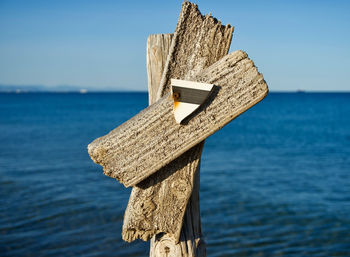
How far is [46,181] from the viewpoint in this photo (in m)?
11.5

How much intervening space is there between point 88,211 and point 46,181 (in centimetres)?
350

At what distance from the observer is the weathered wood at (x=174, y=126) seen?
161 centimetres

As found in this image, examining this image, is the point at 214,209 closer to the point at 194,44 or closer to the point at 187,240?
the point at 187,240

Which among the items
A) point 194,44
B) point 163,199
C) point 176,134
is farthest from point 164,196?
point 194,44

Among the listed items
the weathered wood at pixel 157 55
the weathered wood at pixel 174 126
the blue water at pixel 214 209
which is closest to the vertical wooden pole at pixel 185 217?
the weathered wood at pixel 157 55

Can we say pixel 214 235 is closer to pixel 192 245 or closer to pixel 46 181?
pixel 192 245

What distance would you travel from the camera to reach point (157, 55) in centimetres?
227

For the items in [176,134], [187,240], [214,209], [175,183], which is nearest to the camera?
[176,134]

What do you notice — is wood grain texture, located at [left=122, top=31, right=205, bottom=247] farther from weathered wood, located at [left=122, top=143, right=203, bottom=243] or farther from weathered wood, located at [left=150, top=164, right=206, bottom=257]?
weathered wood, located at [left=150, top=164, right=206, bottom=257]

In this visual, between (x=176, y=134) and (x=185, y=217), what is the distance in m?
0.82

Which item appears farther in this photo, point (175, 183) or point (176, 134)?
point (175, 183)

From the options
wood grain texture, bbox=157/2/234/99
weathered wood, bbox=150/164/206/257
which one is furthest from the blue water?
wood grain texture, bbox=157/2/234/99

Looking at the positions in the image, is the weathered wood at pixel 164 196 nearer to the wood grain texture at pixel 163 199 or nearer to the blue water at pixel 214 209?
the wood grain texture at pixel 163 199

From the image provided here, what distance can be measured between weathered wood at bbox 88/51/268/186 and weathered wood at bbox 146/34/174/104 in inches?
23.8
